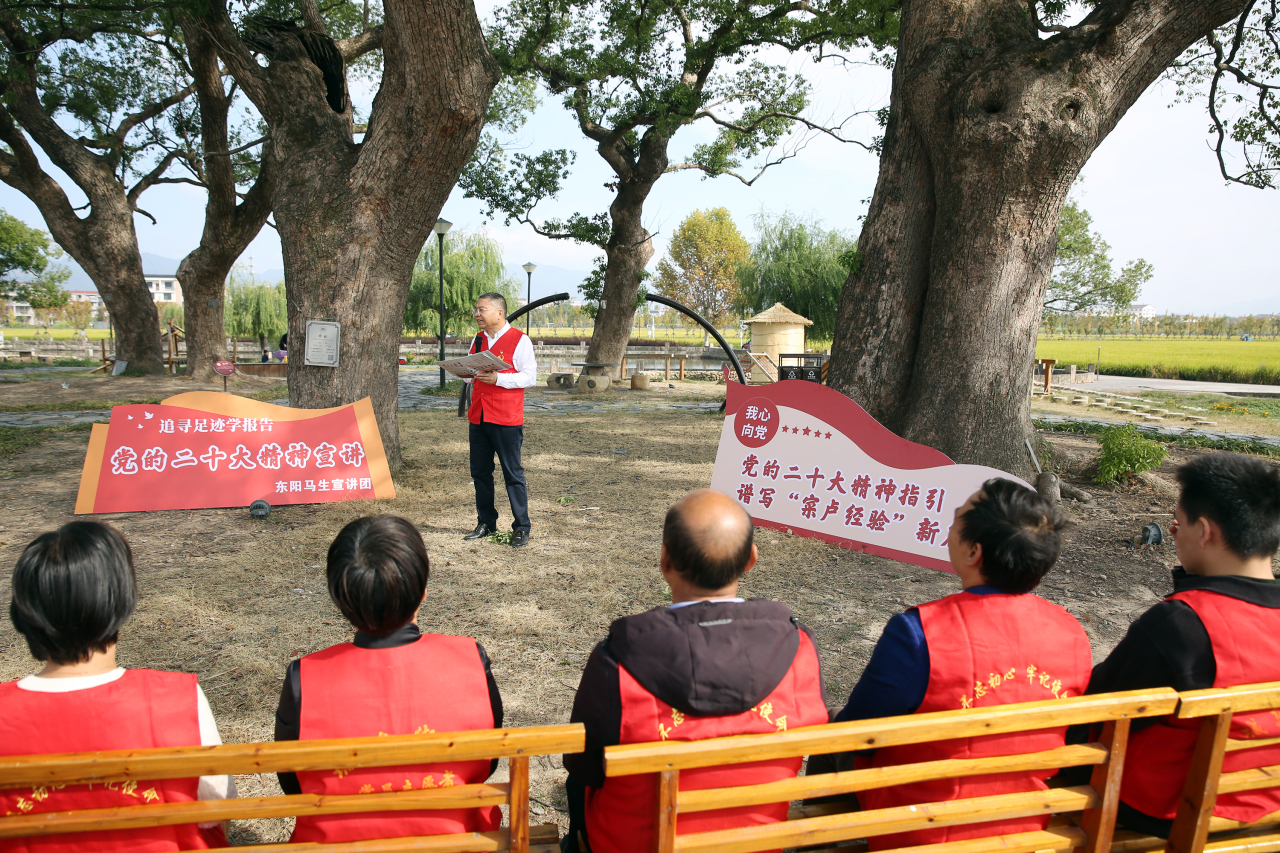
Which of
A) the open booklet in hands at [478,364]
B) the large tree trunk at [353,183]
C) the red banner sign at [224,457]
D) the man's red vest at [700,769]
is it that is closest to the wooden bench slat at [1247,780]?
the man's red vest at [700,769]

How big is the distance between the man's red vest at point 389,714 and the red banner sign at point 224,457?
4.39 m

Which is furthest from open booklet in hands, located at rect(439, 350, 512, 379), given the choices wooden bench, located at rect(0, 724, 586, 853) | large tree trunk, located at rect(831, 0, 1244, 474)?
wooden bench, located at rect(0, 724, 586, 853)

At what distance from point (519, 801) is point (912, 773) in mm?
761

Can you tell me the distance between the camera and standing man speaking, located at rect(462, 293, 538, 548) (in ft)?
14.9

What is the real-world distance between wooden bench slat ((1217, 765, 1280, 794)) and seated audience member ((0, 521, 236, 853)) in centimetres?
212

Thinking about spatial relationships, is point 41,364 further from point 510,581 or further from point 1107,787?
point 1107,787

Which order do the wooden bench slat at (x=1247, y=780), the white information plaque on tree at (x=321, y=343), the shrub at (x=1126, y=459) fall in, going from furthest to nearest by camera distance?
the shrub at (x=1126, y=459) → the white information plaque on tree at (x=321, y=343) → the wooden bench slat at (x=1247, y=780)

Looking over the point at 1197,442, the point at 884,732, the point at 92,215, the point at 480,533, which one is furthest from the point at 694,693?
the point at 92,215

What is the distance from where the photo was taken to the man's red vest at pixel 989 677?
154 cm

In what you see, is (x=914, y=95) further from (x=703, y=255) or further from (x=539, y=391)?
(x=703, y=255)

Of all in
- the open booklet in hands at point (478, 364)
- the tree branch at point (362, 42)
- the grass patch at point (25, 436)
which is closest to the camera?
the open booklet in hands at point (478, 364)

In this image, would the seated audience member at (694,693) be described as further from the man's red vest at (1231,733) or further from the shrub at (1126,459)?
the shrub at (1126,459)

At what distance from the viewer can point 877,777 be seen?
4.67ft

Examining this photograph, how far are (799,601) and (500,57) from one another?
11325 mm
